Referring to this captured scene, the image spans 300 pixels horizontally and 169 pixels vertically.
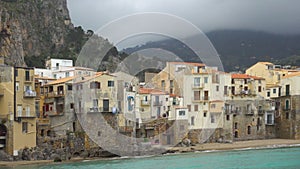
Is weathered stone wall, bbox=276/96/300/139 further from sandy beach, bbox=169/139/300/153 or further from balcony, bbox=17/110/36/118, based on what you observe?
balcony, bbox=17/110/36/118

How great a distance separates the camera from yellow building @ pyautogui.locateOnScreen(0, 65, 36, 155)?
35688 mm

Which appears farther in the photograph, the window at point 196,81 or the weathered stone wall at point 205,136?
the window at point 196,81

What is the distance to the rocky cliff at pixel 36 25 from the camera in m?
54.0

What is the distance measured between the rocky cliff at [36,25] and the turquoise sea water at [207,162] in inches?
882

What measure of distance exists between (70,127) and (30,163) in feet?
15.5

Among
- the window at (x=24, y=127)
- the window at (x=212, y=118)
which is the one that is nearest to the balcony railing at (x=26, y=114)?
the window at (x=24, y=127)

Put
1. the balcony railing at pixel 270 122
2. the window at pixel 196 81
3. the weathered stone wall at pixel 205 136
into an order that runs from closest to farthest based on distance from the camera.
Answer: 1. the weathered stone wall at pixel 205 136
2. the window at pixel 196 81
3. the balcony railing at pixel 270 122

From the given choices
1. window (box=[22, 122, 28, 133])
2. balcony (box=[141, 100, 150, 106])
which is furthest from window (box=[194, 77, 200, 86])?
window (box=[22, 122, 28, 133])

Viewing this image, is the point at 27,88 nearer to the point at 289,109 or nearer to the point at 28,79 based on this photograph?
the point at 28,79

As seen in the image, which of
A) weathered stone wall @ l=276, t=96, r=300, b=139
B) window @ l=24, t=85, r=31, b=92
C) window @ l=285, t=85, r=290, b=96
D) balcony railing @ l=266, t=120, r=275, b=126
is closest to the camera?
window @ l=24, t=85, r=31, b=92

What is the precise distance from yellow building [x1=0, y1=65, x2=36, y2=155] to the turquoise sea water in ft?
12.0

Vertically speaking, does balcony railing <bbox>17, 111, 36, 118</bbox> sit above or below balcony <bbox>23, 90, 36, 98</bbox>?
below

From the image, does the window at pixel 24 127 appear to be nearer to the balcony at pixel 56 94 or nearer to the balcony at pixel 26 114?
the balcony at pixel 26 114

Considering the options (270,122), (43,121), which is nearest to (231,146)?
(270,122)
